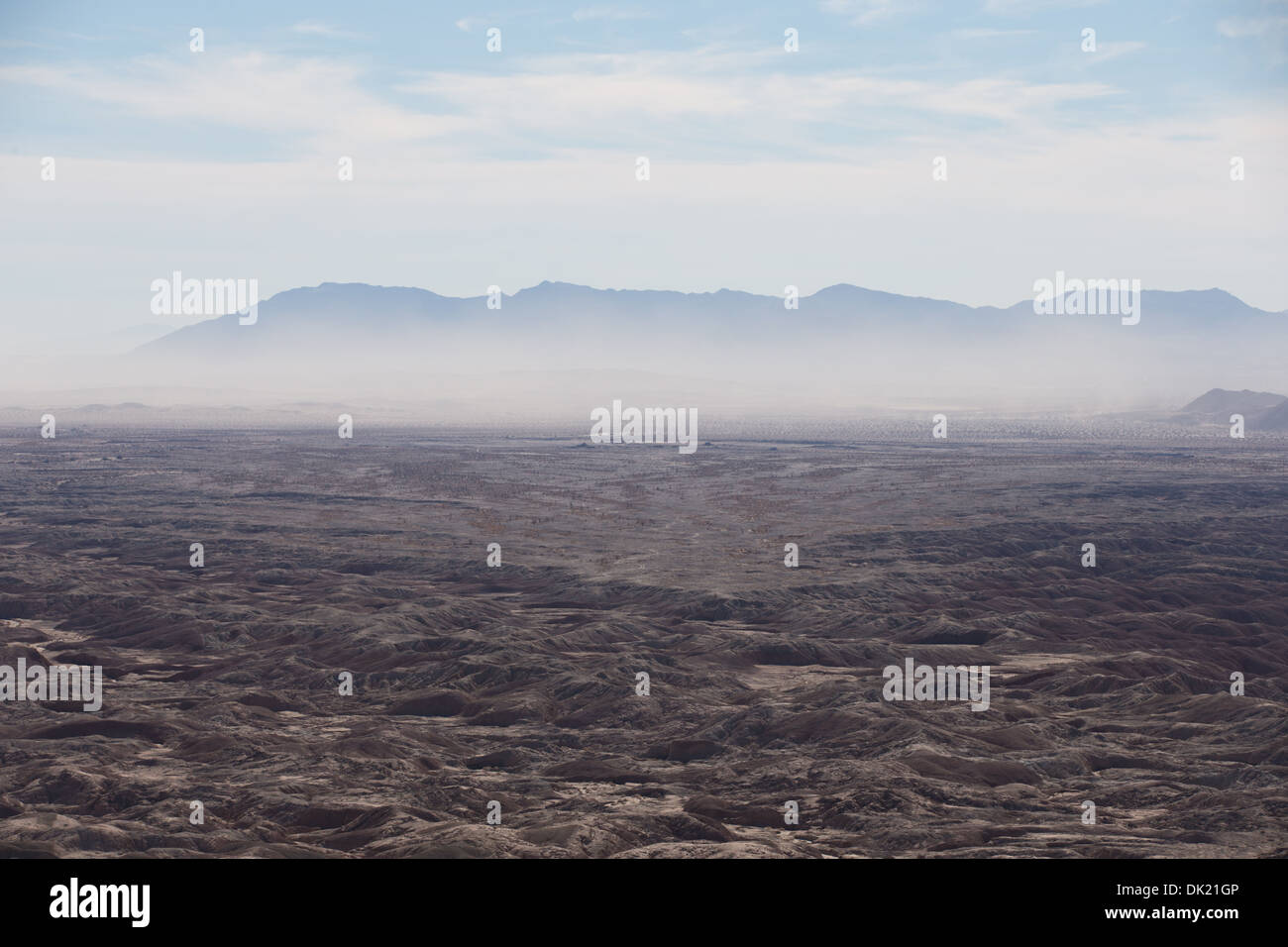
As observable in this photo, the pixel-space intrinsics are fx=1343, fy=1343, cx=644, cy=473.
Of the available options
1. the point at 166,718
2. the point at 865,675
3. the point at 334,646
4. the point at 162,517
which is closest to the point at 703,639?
the point at 865,675

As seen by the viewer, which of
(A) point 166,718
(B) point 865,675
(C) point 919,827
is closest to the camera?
(C) point 919,827

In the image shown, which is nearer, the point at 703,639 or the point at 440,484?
the point at 703,639
